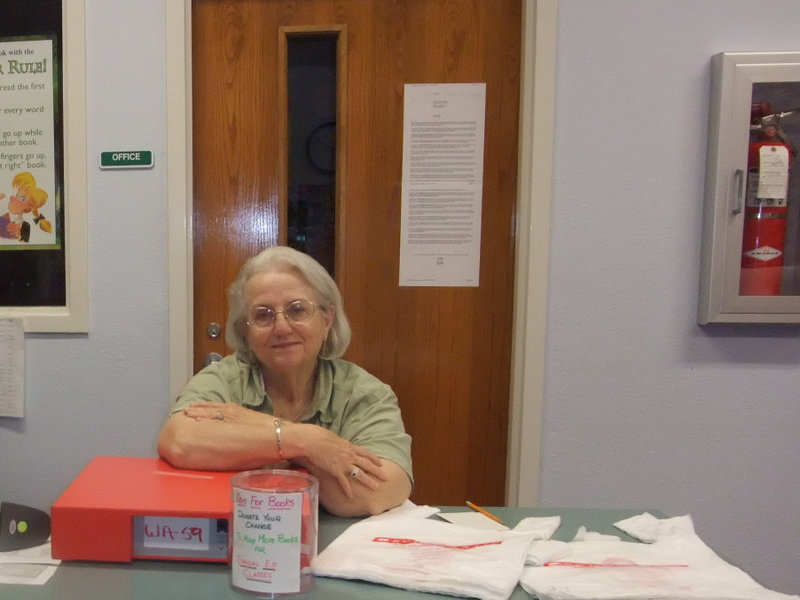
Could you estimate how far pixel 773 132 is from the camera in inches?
65.8

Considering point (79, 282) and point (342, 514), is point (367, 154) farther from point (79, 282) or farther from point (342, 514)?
point (342, 514)

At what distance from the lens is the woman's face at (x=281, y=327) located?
1.23m

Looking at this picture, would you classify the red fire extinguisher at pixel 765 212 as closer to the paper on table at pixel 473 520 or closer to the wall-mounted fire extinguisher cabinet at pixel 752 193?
the wall-mounted fire extinguisher cabinet at pixel 752 193

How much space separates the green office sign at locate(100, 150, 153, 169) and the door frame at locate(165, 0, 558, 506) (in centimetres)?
7

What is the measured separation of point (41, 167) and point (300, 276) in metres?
1.18

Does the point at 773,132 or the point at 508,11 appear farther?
the point at 508,11

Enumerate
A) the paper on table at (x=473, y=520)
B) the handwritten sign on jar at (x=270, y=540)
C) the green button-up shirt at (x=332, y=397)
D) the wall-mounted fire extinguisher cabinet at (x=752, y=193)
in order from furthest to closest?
the wall-mounted fire extinguisher cabinet at (x=752, y=193) < the green button-up shirt at (x=332, y=397) < the paper on table at (x=473, y=520) < the handwritten sign on jar at (x=270, y=540)

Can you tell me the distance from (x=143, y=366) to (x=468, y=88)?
1.36 meters

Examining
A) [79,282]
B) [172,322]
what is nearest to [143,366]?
[172,322]

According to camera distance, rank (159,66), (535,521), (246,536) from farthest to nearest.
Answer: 1. (159,66)
2. (535,521)
3. (246,536)

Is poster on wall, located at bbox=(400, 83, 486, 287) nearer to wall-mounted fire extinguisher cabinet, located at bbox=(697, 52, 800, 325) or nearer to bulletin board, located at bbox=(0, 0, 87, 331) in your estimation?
wall-mounted fire extinguisher cabinet, located at bbox=(697, 52, 800, 325)

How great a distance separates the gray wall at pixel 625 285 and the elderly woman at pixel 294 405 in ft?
2.31

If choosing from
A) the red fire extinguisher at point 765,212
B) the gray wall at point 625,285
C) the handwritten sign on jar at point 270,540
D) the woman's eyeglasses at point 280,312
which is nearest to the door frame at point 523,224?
the gray wall at point 625,285

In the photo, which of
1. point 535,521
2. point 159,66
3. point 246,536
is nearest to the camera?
point 246,536
